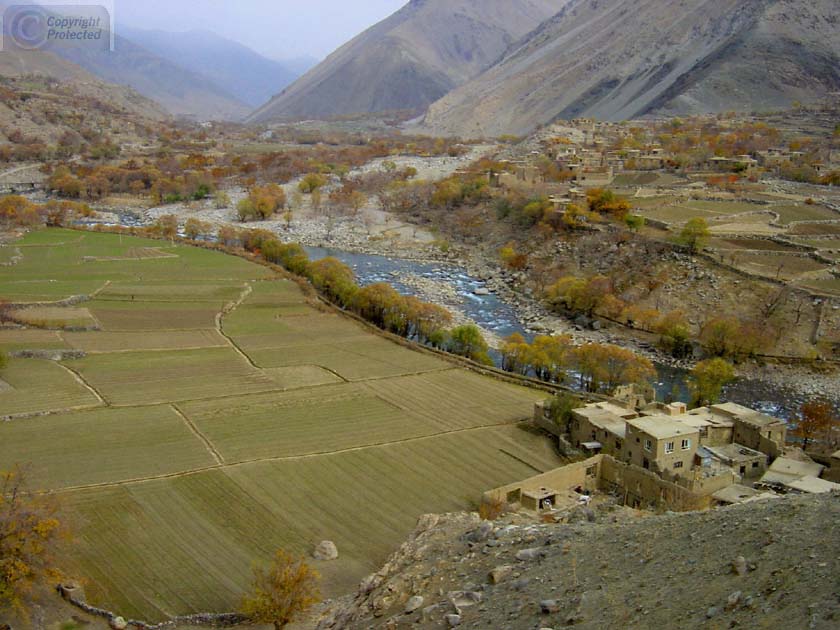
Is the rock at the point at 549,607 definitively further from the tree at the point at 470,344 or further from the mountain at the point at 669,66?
the mountain at the point at 669,66

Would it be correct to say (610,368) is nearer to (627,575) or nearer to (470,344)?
(470,344)

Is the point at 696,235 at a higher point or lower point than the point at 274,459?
higher

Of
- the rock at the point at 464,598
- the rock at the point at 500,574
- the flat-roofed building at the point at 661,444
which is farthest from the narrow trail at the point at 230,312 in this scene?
the rock at the point at 464,598

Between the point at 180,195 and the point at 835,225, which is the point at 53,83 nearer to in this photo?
the point at 180,195

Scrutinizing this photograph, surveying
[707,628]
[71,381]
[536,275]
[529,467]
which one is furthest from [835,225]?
[707,628]

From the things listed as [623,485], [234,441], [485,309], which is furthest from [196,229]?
[623,485]
